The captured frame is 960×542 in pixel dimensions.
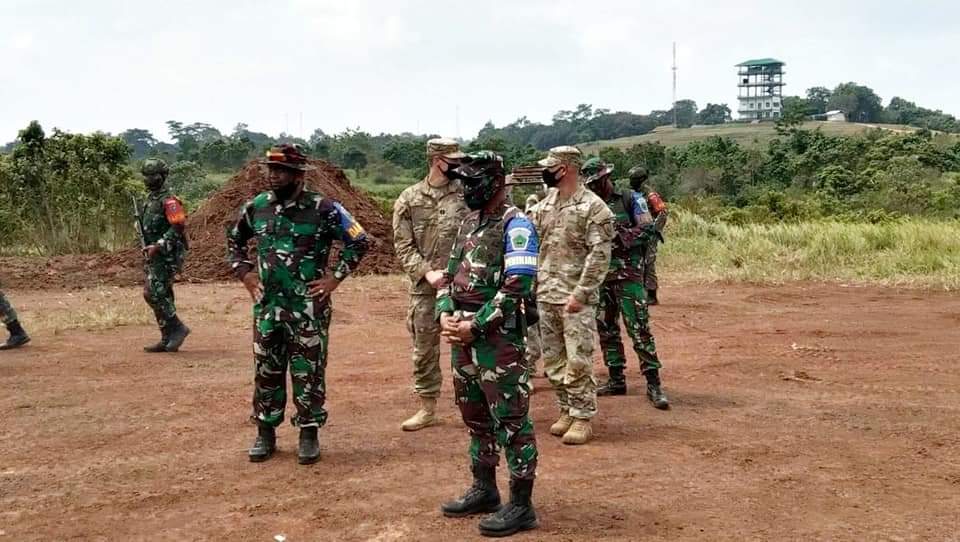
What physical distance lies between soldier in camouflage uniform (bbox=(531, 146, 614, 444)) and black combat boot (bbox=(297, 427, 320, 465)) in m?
1.64

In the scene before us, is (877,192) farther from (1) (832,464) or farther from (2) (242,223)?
(2) (242,223)

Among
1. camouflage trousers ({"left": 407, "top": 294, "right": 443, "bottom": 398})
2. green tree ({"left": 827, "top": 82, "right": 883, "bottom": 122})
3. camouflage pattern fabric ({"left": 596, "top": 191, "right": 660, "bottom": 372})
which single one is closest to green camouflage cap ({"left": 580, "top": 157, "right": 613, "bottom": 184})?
camouflage pattern fabric ({"left": 596, "top": 191, "right": 660, "bottom": 372})

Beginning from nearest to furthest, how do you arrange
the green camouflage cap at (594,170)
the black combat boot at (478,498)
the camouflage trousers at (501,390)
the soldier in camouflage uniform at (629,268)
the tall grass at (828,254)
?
the camouflage trousers at (501,390), the black combat boot at (478,498), the green camouflage cap at (594,170), the soldier in camouflage uniform at (629,268), the tall grass at (828,254)

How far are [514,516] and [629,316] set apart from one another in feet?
9.39

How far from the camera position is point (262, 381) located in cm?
562

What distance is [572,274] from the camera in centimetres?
609

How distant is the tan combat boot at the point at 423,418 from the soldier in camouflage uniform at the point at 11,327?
17.5 feet

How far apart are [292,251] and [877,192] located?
2383 cm

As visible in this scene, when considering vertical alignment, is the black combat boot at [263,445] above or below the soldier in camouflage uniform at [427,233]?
below

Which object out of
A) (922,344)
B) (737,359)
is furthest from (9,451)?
(922,344)

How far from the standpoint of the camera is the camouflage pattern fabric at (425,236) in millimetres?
6277

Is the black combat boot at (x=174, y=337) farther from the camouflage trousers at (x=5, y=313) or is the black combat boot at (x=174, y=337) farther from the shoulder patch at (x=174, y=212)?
the camouflage trousers at (x=5, y=313)

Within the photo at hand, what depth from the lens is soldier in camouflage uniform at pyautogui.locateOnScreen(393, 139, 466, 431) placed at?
6.28m

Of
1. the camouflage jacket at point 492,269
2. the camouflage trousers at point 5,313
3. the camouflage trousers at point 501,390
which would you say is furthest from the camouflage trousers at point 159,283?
the camouflage trousers at point 501,390
